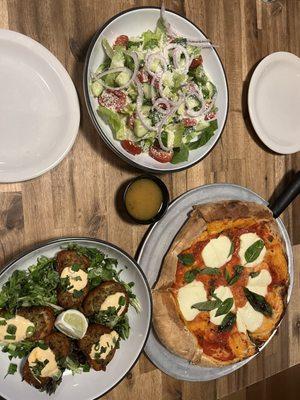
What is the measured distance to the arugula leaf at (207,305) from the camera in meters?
2.02

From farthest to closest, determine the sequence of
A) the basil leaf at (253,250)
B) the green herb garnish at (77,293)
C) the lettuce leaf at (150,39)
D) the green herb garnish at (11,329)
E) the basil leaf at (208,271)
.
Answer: the basil leaf at (253,250) → the basil leaf at (208,271) → the lettuce leaf at (150,39) → the green herb garnish at (77,293) → the green herb garnish at (11,329)

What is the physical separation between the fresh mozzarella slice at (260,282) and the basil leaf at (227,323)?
→ 16 centimetres

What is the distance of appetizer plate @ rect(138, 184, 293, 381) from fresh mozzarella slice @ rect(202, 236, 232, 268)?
6.2 inches

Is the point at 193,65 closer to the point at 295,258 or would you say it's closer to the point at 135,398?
the point at 295,258

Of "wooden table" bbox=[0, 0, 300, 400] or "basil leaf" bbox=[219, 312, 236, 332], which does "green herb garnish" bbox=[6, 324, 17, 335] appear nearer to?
"wooden table" bbox=[0, 0, 300, 400]

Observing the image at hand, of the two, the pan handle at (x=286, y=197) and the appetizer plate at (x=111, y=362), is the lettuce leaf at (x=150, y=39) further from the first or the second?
the pan handle at (x=286, y=197)

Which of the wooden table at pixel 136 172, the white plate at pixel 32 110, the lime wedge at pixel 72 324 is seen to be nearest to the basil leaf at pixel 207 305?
the wooden table at pixel 136 172

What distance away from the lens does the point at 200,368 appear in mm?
2109

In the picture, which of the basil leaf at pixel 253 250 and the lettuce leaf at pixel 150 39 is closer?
the lettuce leaf at pixel 150 39

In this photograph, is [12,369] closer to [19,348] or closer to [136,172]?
[19,348]

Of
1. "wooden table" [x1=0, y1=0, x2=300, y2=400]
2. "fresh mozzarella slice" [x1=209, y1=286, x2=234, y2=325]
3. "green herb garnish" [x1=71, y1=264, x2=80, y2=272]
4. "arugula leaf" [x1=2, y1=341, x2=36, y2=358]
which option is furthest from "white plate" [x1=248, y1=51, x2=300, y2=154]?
"arugula leaf" [x1=2, y1=341, x2=36, y2=358]

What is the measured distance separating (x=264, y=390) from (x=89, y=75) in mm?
1758

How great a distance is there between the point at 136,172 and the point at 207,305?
609 mm

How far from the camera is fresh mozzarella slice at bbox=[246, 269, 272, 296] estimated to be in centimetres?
220
